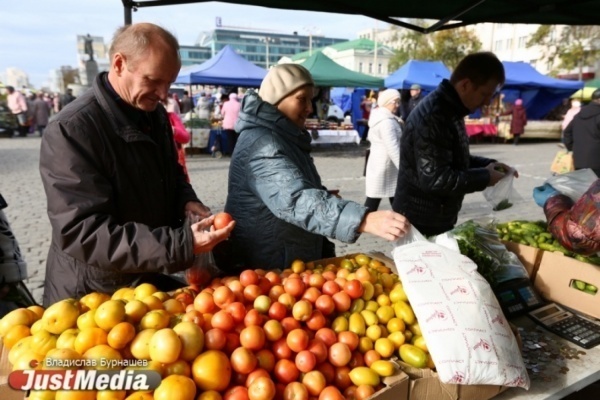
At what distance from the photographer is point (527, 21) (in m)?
3.84

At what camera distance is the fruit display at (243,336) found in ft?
4.37

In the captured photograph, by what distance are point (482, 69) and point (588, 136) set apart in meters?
4.41

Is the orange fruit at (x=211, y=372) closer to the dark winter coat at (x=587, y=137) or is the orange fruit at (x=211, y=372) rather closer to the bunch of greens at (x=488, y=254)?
the bunch of greens at (x=488, y=254)

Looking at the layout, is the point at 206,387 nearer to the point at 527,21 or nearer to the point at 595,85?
the point at 527,21

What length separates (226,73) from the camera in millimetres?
12531

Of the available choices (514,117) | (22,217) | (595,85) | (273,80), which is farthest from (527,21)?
(595,85)

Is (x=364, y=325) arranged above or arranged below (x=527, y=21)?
below

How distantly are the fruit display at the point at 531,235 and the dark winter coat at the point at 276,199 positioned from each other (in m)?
1.17

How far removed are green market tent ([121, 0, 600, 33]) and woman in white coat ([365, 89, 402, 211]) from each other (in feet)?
4.90

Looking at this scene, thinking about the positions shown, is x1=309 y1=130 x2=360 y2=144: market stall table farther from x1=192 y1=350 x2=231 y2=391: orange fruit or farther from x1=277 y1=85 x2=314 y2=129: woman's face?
x1=192 y1=350 x2=231 y2=391: orange fruit

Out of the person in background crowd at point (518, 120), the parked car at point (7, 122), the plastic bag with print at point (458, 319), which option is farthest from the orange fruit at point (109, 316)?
the parked car at point (7, 122)

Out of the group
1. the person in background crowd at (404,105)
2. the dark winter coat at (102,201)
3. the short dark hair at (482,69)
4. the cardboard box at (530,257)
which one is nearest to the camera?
the dark winter coat at (102,201)

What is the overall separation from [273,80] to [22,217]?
5.94m

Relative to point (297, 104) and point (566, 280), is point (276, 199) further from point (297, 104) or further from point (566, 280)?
point (566, 280)
